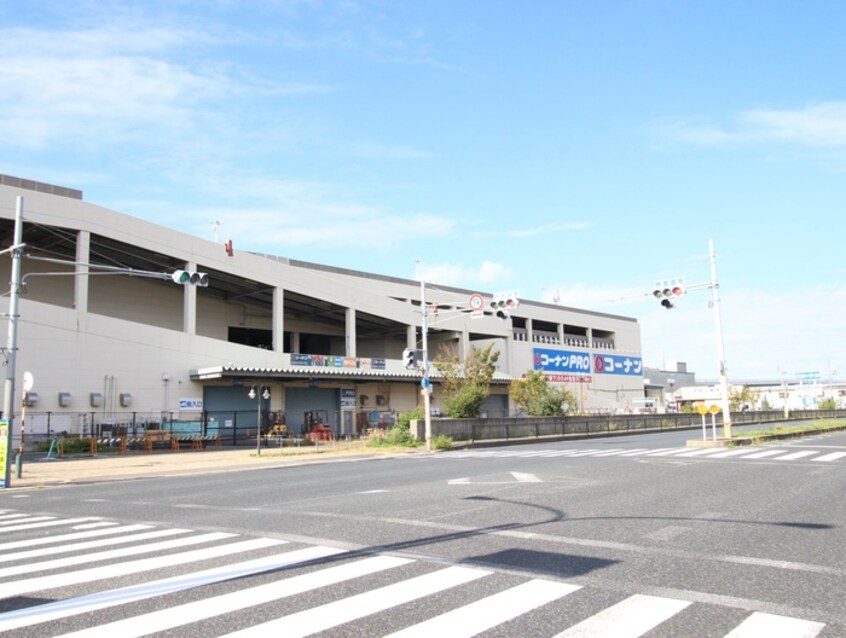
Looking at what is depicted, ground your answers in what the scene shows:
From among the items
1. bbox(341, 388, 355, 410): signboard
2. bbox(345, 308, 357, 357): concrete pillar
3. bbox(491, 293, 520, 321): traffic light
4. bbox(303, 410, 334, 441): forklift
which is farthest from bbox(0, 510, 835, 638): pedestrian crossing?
bbox(341, 388, 355, 410): signboard

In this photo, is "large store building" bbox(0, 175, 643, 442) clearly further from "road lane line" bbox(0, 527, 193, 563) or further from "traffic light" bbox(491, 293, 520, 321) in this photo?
"road lane line" bbox(0, 527, 193, 563)

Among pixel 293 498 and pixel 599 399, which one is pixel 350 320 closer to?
pixel 599 399

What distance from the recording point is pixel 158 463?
96.0ft

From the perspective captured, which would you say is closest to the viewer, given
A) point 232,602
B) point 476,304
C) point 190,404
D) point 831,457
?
point 232,602

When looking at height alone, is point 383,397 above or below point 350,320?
below

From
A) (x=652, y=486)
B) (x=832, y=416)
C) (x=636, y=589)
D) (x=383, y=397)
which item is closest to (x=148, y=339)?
(x=383, y=397)

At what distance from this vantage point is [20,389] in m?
38.1

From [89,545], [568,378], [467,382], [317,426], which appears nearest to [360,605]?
[89,545]

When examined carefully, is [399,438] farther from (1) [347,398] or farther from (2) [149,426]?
(1) [347,398]

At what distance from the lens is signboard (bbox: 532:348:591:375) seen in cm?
7462

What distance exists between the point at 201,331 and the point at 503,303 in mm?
33761

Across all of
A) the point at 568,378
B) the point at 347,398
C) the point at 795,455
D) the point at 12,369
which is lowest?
the point at 795,455

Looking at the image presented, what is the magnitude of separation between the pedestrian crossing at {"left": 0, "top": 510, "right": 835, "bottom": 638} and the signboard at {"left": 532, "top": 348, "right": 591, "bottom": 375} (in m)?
67.4

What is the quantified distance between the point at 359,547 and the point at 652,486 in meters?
8.23
